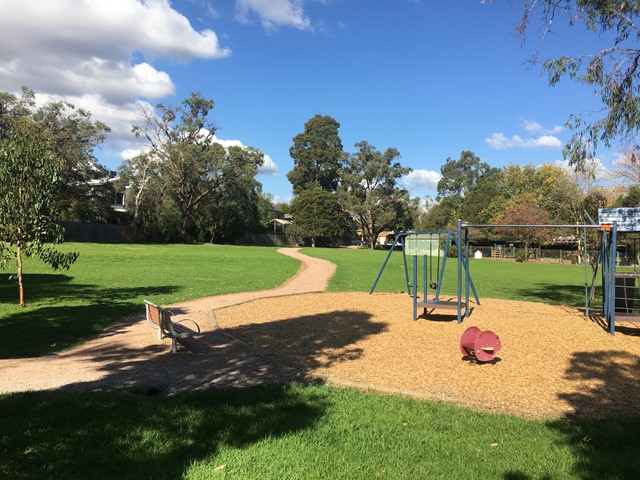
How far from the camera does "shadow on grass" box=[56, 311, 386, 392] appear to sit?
17.7ft

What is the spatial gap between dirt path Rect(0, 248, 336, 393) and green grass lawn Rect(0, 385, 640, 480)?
58cm

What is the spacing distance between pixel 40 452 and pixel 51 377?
237cm

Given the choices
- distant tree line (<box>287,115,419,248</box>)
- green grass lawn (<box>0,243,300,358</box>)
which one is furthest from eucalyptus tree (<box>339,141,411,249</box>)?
green grass lawn (<box>0,243,300,358</box>)

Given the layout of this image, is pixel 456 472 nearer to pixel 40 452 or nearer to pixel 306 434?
pixel 306 434

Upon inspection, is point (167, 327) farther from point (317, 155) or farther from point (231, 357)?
point (317, 155)

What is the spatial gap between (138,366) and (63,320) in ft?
13.2

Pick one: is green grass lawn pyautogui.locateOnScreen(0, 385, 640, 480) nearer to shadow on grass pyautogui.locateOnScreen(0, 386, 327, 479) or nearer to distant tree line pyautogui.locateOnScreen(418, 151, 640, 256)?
shadow on grass pyautogui.locateOnScreen(0, 386, 327, 479)

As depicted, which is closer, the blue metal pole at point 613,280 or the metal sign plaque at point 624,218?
the blue metal pole at point 613,280

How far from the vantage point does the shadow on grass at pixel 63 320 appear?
7.13m

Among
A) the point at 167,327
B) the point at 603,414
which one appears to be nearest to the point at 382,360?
the point at 603,414

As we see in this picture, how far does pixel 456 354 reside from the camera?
270 inches

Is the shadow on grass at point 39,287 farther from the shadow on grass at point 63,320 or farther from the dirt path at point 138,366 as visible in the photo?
the dirt path at point 138,366

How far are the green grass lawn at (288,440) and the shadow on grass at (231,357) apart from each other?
2.08ft

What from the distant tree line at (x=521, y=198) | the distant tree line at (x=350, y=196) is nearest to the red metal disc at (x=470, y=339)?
the distant tree line at (x=521, y=198)
